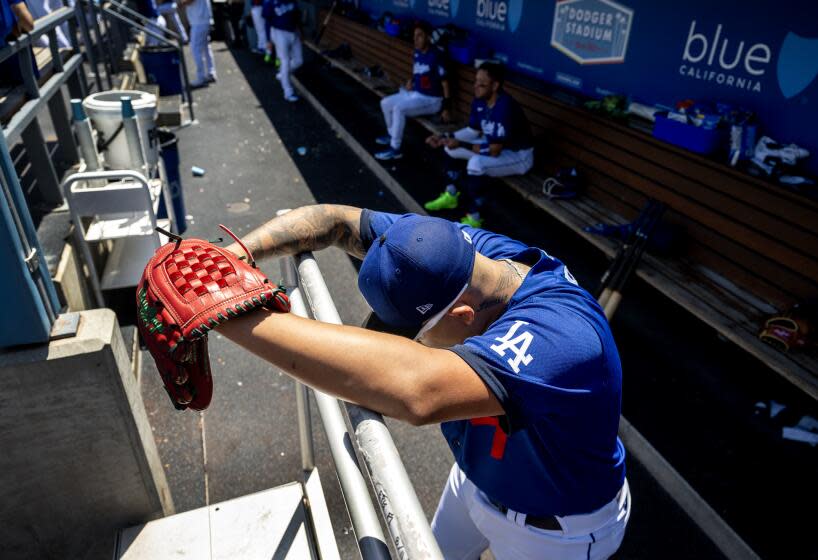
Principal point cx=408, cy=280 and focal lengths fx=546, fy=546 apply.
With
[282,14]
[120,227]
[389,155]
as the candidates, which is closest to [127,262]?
[120,227]

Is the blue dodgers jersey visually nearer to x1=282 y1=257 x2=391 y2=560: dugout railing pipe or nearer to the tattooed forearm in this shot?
x1=282 y1=257 x2=391 y2=560: dugout railing pipe

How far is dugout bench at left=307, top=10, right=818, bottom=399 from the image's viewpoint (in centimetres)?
404

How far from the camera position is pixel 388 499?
3.68ft

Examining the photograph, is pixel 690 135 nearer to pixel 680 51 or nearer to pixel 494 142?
pixel 680 51

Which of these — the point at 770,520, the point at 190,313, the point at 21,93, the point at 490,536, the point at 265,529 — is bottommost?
the point at 770,520

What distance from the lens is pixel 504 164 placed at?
6.45 m

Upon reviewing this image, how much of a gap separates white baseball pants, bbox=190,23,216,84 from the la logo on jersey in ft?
43.0

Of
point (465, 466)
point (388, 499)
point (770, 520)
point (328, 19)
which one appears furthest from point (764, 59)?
point (328, 19)

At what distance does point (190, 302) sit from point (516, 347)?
0.82 meters

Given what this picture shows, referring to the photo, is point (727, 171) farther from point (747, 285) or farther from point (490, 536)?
point (490, 536)

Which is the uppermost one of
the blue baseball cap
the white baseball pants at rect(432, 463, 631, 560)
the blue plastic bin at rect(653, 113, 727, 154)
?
the blue baseball cap

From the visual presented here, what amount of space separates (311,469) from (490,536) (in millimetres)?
1164

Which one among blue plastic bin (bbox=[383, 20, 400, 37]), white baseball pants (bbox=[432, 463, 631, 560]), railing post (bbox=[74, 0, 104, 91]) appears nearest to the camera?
white baseball pants (bbox=[432, 463, 631, 560])

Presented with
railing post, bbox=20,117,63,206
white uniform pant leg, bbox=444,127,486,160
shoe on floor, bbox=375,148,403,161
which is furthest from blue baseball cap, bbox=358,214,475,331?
shoe on floor, bbox=375,148,403,161
